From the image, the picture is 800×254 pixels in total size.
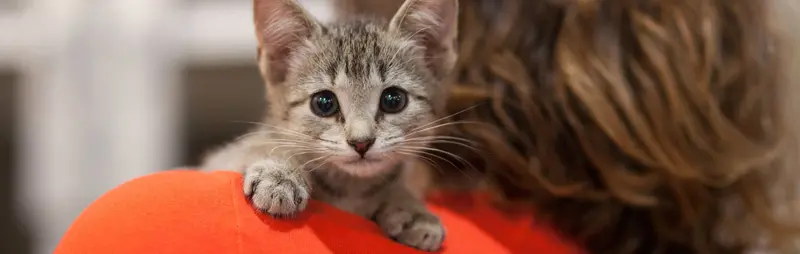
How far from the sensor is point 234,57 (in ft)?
5.58

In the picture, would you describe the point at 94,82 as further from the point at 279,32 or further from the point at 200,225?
the point at 200,225

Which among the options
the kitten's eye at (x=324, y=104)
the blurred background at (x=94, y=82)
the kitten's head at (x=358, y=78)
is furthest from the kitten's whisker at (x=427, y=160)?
the blurred background at (x=94, y=82)

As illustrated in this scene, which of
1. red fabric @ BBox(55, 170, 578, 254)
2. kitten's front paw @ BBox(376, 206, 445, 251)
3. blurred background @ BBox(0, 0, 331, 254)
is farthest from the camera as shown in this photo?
blurred background @ BBox(0, 0, 331, 254)

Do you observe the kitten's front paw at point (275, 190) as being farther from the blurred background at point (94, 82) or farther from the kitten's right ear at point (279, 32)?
the blurred background at point (94, 82)

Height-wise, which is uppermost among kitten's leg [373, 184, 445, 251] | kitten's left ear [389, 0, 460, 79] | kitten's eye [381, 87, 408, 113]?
kitten's left ear [389, 0, 460, 79]

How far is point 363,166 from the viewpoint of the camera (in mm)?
788

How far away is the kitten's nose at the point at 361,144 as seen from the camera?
0.75 meters

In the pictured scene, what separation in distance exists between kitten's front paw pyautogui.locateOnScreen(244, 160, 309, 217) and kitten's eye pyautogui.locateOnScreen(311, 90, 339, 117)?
12 cm

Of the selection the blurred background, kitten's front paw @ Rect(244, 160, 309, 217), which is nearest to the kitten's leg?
kitten's front paw @ Rect(244, 160, 309, 217)

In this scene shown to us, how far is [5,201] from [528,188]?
155cm

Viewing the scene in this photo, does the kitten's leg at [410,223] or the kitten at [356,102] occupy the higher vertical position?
the kitten at [356,102]

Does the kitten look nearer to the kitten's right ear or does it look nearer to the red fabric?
the kitten's right ear

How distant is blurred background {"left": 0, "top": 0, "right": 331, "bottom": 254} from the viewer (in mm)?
1652

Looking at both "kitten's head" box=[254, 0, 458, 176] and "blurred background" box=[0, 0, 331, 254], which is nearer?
"kitten's head" box=[254, 0, 458, 176]
